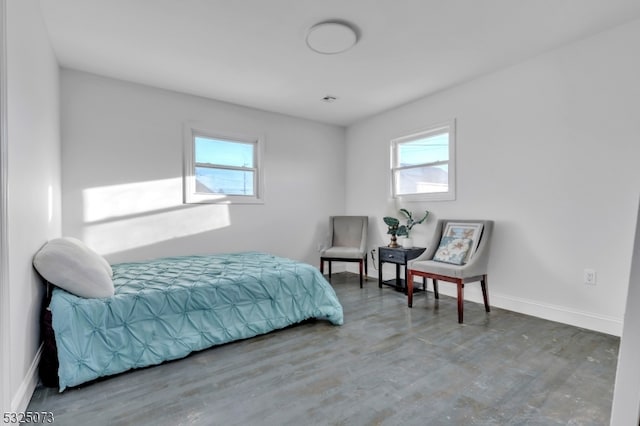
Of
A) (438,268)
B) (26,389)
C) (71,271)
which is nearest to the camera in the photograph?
(26,389)

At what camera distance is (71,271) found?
194cm

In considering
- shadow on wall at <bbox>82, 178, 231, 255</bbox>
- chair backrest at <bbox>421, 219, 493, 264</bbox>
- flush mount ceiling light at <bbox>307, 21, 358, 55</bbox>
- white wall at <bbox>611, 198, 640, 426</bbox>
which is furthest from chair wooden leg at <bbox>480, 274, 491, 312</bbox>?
shadow on wall at <bbox>82, 178, 231, 255</bbox>

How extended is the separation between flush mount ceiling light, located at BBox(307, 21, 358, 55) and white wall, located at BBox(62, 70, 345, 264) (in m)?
1.82

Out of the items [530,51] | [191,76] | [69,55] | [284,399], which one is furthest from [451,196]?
[69,55]

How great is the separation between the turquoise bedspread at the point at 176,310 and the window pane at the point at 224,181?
117 cm

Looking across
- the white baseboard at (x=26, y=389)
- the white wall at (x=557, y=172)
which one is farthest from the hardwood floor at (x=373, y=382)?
the white wall at (x=557, y=172)

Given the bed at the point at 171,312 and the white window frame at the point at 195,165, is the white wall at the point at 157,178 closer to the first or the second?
the white window frame at the point at 195,165

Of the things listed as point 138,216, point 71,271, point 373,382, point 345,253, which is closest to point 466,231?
point 345,253

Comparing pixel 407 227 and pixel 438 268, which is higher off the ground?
pixel 407 227

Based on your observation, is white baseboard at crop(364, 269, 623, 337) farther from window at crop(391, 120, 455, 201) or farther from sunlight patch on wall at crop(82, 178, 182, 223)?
sunlight patch on wall at crop(82, 178, 182, 223)

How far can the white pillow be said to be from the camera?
1.90 meters

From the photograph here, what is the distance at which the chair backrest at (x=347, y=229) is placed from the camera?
457 centimetres

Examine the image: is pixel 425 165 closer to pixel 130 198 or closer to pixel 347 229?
pixel 347 229

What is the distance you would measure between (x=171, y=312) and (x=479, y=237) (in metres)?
2.75
